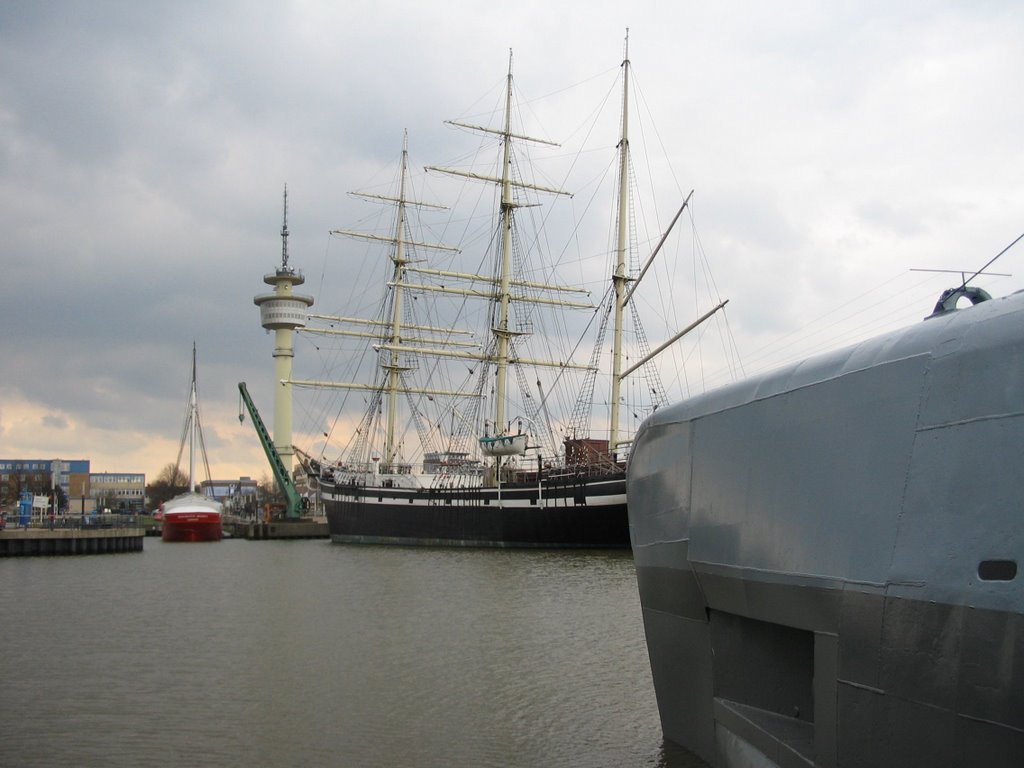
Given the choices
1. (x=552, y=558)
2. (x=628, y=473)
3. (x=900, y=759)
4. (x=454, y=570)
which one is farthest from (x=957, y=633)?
(x=552, y=558)

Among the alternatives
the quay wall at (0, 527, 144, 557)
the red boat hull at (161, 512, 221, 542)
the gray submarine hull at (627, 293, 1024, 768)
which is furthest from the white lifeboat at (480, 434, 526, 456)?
the gray submarine hull at (627, 293, 1024, 768)

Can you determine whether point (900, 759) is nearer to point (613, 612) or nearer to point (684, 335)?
point (613, 612)

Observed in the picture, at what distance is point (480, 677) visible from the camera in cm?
1566

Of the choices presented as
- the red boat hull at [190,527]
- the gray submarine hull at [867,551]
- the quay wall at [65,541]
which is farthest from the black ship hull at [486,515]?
the gray submarine hull at [867,551]

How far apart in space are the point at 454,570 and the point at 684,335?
18.0 metres

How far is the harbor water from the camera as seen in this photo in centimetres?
1154

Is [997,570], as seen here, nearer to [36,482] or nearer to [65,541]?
[65,541]

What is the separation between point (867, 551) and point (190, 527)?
244ft

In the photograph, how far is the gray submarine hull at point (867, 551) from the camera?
4.97m

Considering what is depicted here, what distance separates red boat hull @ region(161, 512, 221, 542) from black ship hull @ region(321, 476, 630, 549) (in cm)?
1082

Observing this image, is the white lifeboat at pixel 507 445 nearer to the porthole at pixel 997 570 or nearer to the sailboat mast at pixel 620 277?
the sailboat mast at pixel 620 277

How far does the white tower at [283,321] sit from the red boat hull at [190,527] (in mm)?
28433

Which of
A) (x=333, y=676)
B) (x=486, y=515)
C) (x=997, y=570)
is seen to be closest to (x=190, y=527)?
(x=486, y=515)

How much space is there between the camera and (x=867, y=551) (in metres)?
5.95
